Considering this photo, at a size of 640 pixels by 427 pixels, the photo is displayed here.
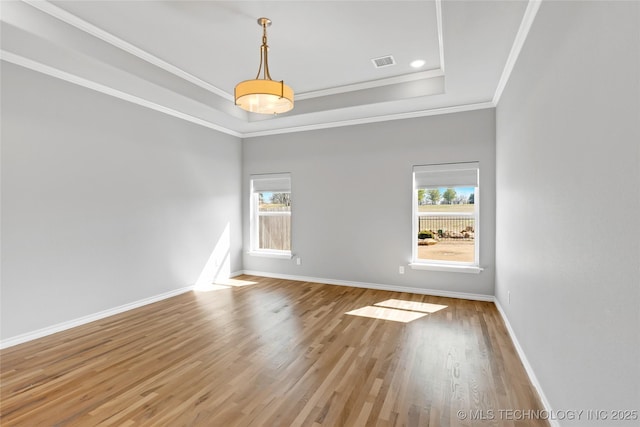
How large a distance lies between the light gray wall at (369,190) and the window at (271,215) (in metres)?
0.18

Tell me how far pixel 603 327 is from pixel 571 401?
0.62 meters

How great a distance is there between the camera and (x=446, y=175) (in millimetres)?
4727

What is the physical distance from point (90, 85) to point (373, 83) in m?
3.60

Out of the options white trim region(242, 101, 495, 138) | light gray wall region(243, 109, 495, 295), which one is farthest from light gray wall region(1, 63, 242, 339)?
light gray wall region(243, 109, 495, 295)

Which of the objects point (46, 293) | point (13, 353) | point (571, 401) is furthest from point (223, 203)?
point (571, 401)

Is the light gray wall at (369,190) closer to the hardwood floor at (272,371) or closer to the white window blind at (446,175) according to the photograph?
the white window blind at (446,175)

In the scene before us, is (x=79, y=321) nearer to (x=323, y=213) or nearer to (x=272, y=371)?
(x=272, y=371)

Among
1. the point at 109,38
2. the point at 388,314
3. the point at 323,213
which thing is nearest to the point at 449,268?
the point at 388,314

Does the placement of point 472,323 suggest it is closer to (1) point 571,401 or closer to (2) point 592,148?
(1) point 571,401

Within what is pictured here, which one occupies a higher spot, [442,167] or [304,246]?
[442,167]

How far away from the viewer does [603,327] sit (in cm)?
126

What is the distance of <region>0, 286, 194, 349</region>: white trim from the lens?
122 inches

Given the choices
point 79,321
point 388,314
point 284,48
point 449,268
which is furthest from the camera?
point 449,268

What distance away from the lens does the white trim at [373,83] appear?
13.4ft
